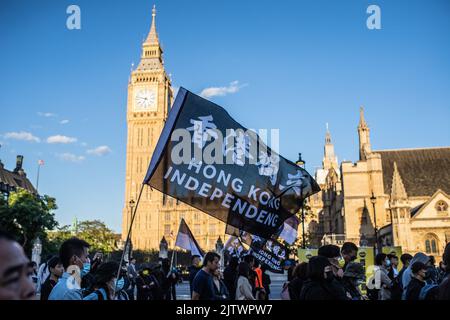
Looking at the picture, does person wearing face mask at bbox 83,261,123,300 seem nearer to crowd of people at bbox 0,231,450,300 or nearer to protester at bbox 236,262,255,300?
crowd of people at bbox 0,231,450,300

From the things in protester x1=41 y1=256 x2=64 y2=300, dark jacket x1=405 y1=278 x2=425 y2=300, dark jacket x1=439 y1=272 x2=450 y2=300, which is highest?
dark jacket x1=439 y1=272 x2=450 y2=300

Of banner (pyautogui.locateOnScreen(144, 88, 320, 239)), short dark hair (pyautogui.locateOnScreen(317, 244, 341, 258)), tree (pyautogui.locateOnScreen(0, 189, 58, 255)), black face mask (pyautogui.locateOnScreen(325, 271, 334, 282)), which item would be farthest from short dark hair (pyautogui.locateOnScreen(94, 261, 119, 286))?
tree (pyautogui.locateOnScreen(0, 189, 58, 255))

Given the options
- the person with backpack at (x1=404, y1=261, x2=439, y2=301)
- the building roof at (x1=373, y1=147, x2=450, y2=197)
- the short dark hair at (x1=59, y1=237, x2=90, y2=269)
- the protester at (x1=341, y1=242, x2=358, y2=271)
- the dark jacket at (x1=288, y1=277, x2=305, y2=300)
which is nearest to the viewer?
the short dark hair at (x1=59, y1=237, x2=90, y2=269)

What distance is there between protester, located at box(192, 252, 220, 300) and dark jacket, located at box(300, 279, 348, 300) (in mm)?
1581

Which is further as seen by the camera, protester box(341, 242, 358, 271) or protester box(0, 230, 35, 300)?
protester box(341, 242, 358, 271)

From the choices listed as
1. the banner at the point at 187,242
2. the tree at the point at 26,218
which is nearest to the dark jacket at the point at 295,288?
the banner at the point at 187,242

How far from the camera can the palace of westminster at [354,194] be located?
44062mm

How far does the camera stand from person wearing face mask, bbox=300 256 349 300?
158 inches

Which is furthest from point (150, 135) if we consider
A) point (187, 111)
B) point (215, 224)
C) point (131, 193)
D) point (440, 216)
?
point (187, 111)

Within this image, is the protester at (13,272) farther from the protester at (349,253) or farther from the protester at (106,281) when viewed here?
the protester at (349,253)

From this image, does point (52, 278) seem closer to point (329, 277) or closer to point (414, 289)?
point (329, 277)

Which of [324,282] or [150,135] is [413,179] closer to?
[324,282]

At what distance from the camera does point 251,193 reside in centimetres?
636

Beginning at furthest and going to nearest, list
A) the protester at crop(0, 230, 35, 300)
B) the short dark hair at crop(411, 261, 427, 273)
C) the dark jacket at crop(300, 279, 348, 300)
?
the short dark hair at crop(411, 261, 427, 273)
the dark jacket at crop(300, 279, 348, 300)
the protester at crop(0, 230, 35, 300)
